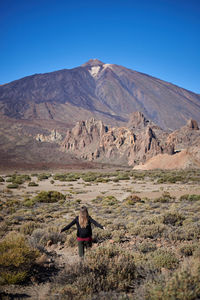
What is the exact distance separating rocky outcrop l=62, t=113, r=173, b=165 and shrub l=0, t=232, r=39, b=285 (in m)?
65.3

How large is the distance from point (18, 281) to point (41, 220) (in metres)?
6.66

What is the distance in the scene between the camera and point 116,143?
85812 mm

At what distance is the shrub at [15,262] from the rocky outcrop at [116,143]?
65327 millimetres

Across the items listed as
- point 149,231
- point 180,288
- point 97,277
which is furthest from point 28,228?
point 180,288

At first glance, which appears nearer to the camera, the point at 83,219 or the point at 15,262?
the point at 15,262

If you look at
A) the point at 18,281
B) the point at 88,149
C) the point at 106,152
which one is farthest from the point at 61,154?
the point at 18,281

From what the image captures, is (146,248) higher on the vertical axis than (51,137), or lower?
lower

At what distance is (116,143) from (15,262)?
81.6 metres

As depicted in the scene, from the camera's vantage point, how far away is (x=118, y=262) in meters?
4.64

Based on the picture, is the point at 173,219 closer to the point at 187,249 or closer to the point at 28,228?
the point at 187,249

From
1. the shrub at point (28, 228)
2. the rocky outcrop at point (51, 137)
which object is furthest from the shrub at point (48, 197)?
the rocky outcrop at point (51, 137)

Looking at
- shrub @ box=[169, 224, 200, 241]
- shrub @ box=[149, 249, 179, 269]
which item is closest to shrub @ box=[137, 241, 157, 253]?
shrub @ box=[149, 249, 179, 269]

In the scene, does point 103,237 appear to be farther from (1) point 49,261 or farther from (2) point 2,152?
(2) point 2,152

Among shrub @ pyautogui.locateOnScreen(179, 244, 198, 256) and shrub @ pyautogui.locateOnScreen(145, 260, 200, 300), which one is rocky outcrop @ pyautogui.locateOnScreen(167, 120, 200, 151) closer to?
shrub @ pyautogui.locateOnScreen(179, 244, 198, 256)
